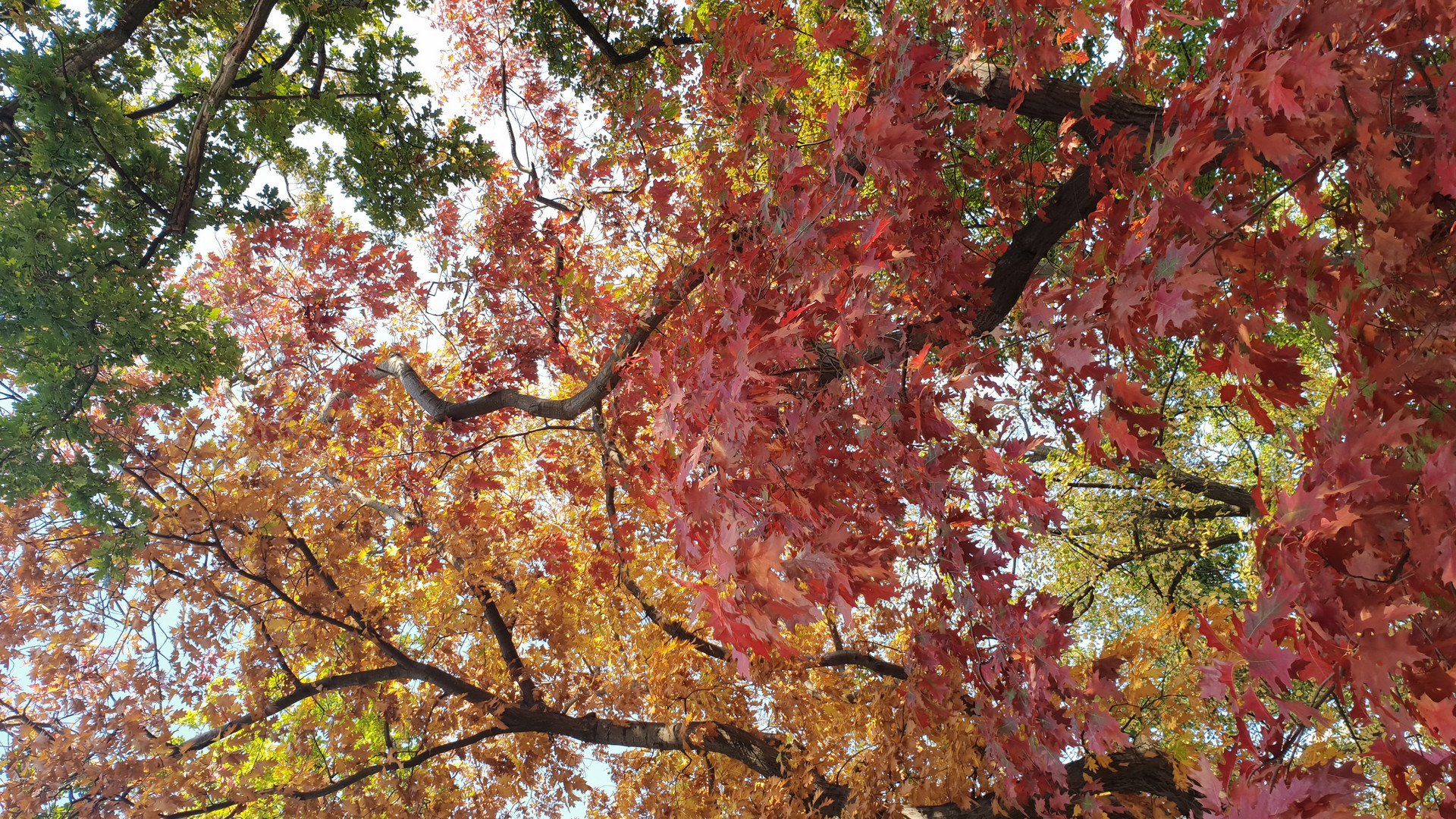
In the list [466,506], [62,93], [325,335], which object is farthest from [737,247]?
[325,335]

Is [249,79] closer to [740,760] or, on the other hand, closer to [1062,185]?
[1062,185]

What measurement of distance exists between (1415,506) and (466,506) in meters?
6.50

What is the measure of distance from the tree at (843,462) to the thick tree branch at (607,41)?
71 millimetres

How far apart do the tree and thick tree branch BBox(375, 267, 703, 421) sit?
0.04 metres

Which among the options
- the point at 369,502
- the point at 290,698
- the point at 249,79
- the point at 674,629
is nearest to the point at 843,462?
the point at 674,629

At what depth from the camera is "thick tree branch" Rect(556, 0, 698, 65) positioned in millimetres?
5508

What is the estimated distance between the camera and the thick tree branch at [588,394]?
4773 millimetres

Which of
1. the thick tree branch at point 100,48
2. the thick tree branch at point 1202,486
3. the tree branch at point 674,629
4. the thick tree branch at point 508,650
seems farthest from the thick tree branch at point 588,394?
the thick tree branch at point 1202,486

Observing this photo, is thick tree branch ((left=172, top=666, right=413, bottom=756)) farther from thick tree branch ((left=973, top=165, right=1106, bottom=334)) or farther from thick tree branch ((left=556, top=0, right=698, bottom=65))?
thick tree branch ((left=556, top=0, right=698, bottom=65))

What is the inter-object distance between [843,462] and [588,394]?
115 inches

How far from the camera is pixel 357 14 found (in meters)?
4.21

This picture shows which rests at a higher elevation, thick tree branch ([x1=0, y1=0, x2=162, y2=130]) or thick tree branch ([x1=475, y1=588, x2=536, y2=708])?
thick tree branch ([x1=0, y1=0, x2=162, y2=130])

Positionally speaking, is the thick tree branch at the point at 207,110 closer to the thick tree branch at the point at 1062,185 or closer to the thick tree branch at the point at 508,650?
the thick tree branch at the point at 508,650

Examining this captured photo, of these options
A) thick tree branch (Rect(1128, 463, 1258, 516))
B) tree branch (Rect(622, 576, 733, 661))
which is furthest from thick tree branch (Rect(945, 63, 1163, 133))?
thick tree branch (Rect(1128, 463, 1258, 516))
